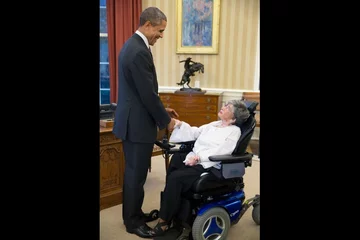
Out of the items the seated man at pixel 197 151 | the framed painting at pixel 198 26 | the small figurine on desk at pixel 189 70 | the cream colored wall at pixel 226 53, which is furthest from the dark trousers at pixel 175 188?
the framed painting at pixel 198 26

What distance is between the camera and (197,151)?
6.78 feet

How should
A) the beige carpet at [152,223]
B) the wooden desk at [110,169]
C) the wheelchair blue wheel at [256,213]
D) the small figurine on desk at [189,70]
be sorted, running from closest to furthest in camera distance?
the beige carpet at [152,223]
the wheelchair blue wheel at [256,213]
the wooden desk at [110,169]
the small figurine on desk at [189,70]

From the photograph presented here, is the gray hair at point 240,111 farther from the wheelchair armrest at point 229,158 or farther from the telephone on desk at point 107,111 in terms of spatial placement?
the telephone on desk at point 107,111

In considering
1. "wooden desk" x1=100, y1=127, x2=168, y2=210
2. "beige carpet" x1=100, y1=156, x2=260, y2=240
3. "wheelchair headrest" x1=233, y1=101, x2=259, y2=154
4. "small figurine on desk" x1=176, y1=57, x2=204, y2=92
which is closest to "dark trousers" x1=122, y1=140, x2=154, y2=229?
"beige carpet" x1=100, y1=156, x2=260, y2=240

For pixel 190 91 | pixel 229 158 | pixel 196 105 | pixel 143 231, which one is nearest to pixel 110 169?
pixel 143 231

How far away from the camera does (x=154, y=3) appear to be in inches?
181

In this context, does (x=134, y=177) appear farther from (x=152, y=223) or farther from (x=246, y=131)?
(x=246, y=131)

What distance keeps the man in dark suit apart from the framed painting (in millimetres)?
2737

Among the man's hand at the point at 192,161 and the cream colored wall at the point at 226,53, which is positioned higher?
the cream colored wall at the point at 226,53

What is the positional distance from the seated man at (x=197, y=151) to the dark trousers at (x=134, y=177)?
0.17 meters

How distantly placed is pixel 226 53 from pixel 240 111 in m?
2.68

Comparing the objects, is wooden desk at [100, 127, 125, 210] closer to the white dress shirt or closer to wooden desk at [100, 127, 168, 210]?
wooden desk at [100, 127, 168, 210]

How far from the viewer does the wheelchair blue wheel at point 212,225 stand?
1.80 metres
